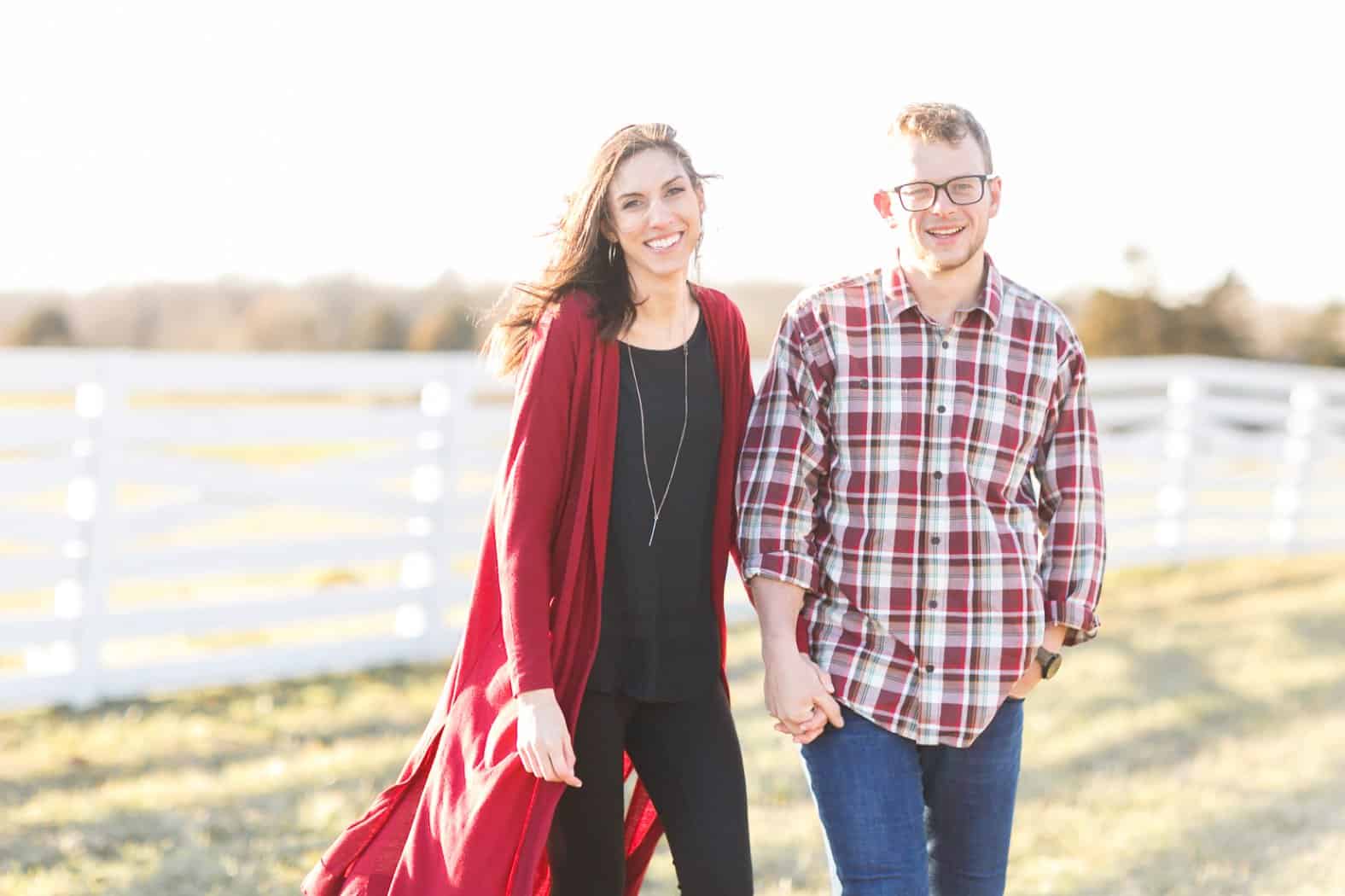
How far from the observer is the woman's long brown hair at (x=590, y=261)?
7.98ft

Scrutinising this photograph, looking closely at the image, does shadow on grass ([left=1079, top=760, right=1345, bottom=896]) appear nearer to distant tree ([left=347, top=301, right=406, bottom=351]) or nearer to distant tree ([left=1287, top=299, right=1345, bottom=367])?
distant tree ([left=1287, top=299, right=1345, bottom=367])

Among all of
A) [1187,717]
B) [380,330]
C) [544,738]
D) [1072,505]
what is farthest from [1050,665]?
[380,330]

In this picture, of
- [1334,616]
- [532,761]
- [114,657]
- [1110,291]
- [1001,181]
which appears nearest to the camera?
[532,761]

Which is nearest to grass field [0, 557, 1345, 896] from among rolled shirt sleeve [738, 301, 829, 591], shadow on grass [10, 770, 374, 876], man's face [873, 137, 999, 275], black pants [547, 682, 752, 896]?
shadow on grass [10, 770, 374, 876]

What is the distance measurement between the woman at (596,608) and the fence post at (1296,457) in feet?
29.5

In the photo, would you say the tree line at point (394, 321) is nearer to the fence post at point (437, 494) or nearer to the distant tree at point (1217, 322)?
the distant tree at point (1217, 322)

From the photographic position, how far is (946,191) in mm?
2361

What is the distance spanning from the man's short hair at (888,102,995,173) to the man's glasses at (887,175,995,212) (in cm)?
5

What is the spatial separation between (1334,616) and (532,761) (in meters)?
7.16

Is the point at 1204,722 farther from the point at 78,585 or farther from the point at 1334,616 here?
the point at 78,585

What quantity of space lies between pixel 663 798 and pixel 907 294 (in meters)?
0.97

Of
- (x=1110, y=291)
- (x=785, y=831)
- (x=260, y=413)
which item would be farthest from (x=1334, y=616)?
(x=1110, y=291)

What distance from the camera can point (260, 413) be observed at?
20.1ft

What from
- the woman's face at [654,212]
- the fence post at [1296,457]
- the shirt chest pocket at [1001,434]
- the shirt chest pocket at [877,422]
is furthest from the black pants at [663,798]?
Result: the fence post at [1296,457]
